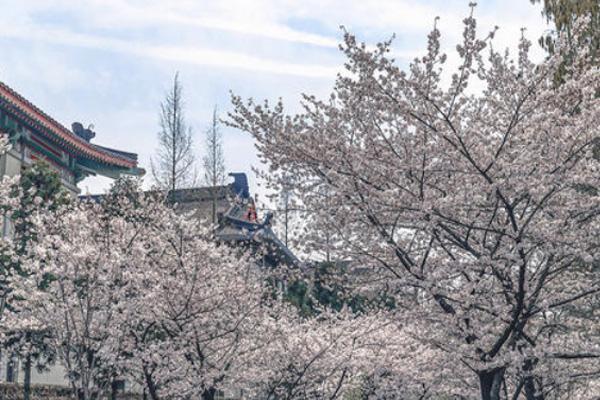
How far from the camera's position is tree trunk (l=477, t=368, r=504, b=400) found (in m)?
8.05

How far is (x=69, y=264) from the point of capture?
1129 centimetres

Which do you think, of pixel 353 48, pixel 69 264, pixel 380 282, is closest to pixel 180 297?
pixel 69 264

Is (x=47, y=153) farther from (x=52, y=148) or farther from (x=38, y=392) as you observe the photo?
(x=38, y=392)

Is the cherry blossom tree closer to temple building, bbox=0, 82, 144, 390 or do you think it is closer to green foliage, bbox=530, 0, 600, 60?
green foliage, bbox=530, 0, 600, 60

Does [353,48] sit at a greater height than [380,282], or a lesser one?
greater

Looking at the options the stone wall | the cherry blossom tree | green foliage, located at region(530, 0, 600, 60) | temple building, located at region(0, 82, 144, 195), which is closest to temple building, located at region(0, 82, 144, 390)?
temple building, located at region(0, 82, 144, 195)

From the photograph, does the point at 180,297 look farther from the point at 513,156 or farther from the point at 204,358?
the point at 513,156

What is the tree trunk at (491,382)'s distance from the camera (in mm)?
8047

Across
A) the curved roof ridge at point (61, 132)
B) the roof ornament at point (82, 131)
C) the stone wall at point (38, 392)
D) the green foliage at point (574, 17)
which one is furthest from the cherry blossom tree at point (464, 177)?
the roof ornament at point (82, 131)

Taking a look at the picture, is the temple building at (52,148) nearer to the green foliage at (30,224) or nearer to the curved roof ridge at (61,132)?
the curved roof ridge at (61,132)

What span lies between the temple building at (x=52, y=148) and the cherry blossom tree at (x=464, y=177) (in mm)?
13629

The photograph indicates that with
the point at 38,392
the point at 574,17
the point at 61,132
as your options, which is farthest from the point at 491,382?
the point at 61,132

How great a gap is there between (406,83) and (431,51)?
0.39 meters

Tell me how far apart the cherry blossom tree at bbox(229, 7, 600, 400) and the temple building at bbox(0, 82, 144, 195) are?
1363 centimetres
